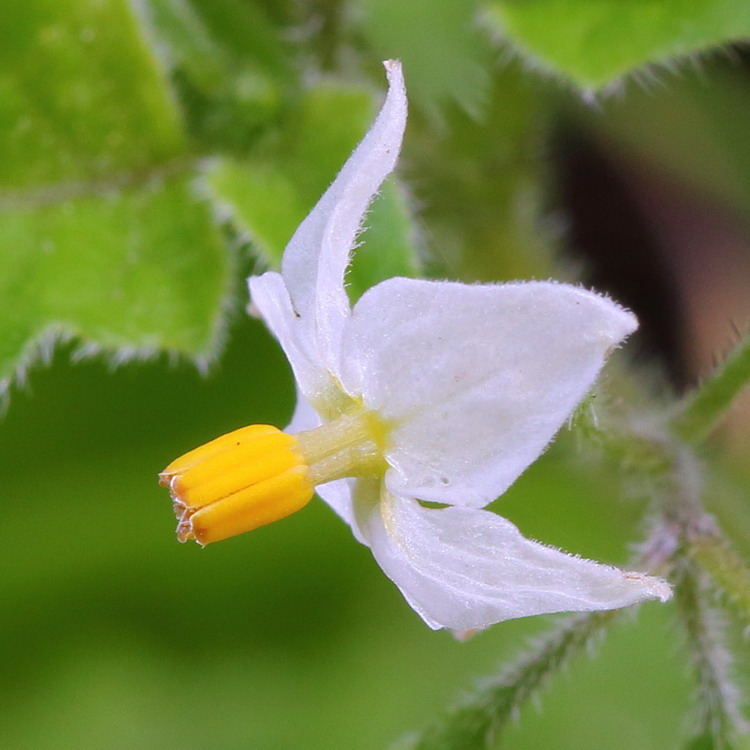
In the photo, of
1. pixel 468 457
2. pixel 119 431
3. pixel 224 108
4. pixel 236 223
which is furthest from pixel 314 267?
pixel 119 431

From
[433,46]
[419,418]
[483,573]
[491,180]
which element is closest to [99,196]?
[433,46]

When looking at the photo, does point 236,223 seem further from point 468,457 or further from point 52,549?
point 52,549

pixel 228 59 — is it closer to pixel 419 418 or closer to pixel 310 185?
pixel 310 185

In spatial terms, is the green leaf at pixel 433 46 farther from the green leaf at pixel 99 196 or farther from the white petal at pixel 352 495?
the white petal at pixel 352 495

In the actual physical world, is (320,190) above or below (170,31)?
below

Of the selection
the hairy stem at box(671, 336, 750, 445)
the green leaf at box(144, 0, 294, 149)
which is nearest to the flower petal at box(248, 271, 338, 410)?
the hairy stem at box(671, 336, 750, 445)

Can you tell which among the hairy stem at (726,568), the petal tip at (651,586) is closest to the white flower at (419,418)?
the petal tip at (651,586)

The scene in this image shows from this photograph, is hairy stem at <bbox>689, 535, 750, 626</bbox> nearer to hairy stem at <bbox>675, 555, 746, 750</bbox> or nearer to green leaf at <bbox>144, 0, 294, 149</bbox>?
hairy stem at <bbox>675, 555, 746, 750</bbox>

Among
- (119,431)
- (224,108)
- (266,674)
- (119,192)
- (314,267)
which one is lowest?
(266,674)
